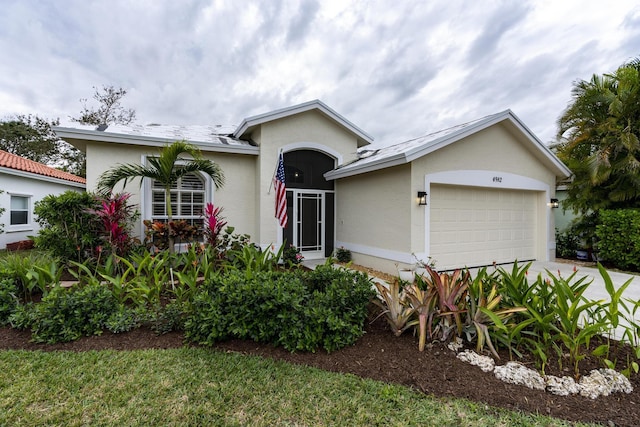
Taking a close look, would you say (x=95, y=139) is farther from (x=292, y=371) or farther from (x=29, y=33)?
(x=292, y=371)

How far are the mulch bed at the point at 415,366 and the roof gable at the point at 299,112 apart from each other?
20.6 ft

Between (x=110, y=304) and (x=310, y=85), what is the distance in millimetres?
11794

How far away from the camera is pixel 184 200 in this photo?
336 inches

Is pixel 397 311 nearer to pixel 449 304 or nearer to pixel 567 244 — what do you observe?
pixel 449 304

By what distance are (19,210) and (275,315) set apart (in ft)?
48.3

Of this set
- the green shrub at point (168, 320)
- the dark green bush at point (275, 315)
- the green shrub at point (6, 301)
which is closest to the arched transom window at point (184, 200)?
the green shrub at point (6, 301)

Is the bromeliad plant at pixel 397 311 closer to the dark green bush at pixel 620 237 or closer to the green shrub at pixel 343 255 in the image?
the green shrub at pixel 343 255

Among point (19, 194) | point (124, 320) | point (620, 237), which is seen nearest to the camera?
point (124, 320)

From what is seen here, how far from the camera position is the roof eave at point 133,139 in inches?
273

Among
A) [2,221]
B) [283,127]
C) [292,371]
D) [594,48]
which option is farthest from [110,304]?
[594,48]

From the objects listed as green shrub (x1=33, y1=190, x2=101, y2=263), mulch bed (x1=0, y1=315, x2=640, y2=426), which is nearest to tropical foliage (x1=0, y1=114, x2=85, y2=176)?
green shrub (x1=33, y1=190, x2=101, y2=263)

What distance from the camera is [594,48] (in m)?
9.47

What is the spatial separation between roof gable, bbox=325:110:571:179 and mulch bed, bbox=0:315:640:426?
4.20 m

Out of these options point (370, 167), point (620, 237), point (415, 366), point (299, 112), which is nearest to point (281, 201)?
point (370, 167)
